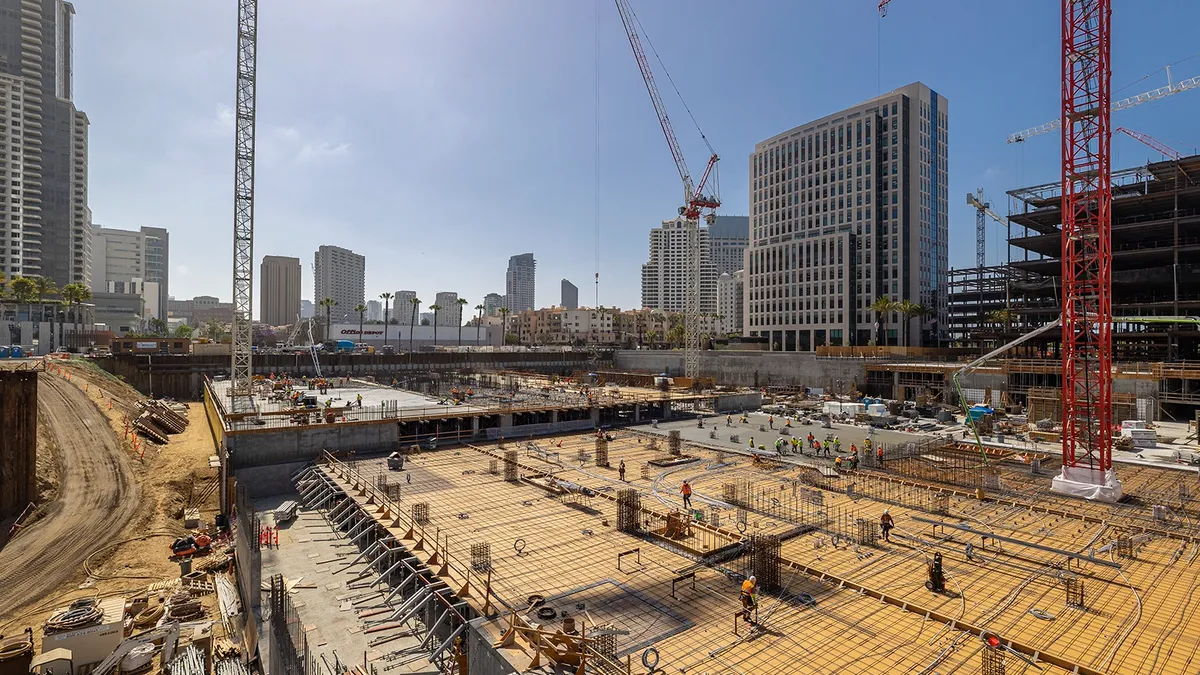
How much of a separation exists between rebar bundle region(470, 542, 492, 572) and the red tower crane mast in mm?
25898

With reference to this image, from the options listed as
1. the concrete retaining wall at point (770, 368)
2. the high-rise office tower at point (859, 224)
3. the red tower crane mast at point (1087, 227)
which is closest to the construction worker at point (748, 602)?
the red tower crane mast at point (1087, 227)

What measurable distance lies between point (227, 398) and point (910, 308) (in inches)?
3416

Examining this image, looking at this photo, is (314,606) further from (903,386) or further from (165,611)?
(903,386)

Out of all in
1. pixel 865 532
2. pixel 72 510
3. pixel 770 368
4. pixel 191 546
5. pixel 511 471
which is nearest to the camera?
pixel 865 532

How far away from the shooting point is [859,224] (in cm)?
9844

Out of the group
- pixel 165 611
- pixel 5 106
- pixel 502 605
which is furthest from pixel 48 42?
pixel 502 605

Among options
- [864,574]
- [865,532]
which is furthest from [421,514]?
[865,532]

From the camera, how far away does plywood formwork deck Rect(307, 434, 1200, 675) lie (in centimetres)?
1320

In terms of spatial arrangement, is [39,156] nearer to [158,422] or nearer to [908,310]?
[158,422]

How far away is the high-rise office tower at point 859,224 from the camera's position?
95875 millimetres

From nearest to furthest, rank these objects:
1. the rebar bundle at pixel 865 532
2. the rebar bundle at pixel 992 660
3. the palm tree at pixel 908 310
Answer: the rebar bundle at pixel 992 660 → the rebar bundle at pixel 865 532 → the palm tree at pixel 908 310

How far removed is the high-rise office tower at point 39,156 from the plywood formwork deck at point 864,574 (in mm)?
146541

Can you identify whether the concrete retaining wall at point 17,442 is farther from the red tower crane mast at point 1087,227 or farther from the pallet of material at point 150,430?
the red tower crane mast at point 1087,227

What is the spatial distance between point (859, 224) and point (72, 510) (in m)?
103
